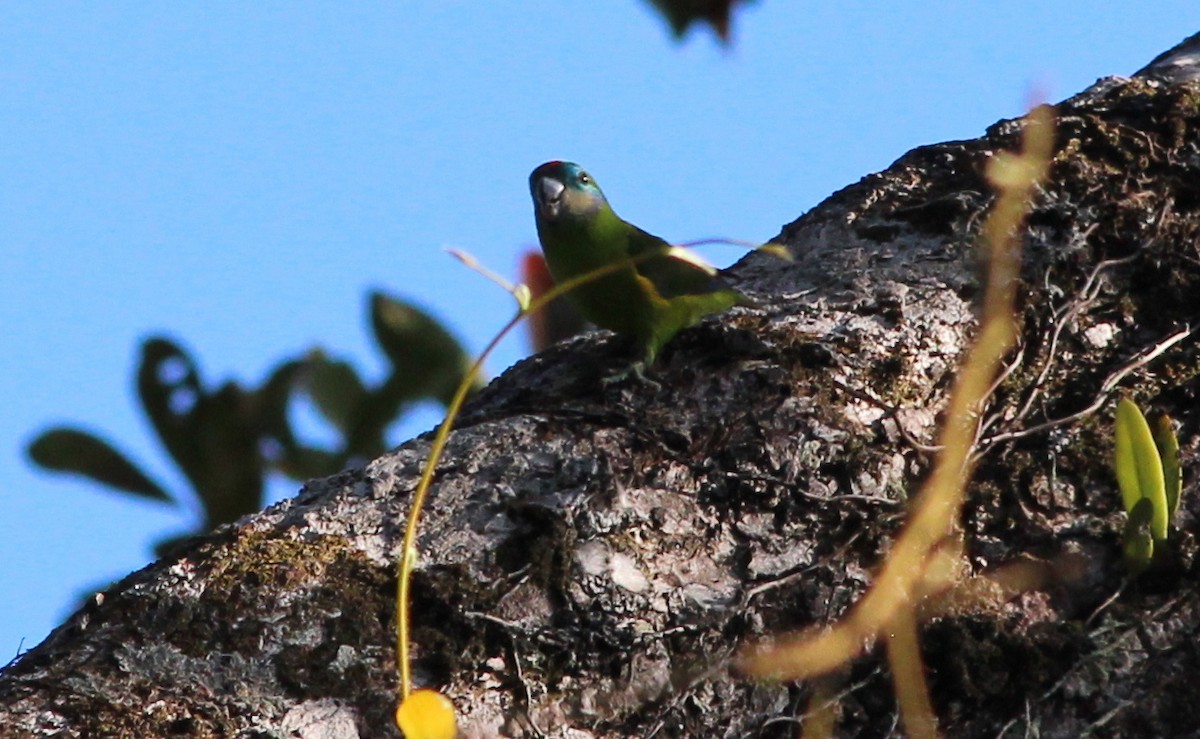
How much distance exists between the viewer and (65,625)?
6.46 ft

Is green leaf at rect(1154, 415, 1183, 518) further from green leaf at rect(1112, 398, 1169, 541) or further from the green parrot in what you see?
the green parrot

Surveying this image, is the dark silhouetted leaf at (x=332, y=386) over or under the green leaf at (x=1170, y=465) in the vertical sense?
over

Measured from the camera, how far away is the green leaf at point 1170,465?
6.81ft

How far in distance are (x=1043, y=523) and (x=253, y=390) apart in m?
2.43

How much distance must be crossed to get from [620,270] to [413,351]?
0.96 metres

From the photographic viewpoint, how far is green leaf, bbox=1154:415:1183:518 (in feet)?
6.81

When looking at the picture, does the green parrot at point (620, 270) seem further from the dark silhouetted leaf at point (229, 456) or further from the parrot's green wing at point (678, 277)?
the dark silhouetted leaf at point (229, 456)

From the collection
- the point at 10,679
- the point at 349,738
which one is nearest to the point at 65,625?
the point at 10,679

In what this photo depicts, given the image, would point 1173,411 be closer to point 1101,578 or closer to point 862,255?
point 1101,578

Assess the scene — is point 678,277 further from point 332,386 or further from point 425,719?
point 425,719

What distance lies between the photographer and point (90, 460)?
3.74m

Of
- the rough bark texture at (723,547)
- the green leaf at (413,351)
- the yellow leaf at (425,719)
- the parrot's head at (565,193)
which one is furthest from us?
the green leaf at (413,351)

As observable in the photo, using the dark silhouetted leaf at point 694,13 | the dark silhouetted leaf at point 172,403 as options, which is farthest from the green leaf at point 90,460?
the dark silhouetted leaf at point 694,13

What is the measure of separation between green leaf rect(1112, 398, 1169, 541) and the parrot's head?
70.9 inches
